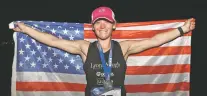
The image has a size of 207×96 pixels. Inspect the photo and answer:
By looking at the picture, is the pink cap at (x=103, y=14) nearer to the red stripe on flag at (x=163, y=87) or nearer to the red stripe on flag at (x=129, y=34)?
the red stripe on flag at (x=129, y=34)

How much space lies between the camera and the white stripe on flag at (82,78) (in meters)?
3.55

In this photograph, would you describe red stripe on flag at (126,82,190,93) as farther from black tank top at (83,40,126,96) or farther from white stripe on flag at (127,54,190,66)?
black tank top at (83,40,126,96)

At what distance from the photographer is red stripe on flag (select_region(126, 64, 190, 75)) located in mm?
3625

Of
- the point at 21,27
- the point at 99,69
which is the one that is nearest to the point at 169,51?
the point at 99,69

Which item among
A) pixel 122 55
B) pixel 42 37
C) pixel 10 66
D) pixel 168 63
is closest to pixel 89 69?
pixel 122 55

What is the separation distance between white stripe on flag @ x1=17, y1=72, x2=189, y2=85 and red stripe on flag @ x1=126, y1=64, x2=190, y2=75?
0.05m

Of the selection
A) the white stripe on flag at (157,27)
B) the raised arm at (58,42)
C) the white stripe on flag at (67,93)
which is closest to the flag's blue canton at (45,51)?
the white stripe on flag at (67,93)

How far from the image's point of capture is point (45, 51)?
355 centimetres

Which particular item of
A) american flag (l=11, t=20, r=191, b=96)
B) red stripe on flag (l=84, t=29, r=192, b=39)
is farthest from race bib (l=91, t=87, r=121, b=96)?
red stripe on flag (l=84, t=29, r=192, b=39)

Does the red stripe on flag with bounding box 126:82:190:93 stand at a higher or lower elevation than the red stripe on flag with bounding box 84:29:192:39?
lower

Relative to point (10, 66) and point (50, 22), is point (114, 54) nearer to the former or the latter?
point (50, 22)

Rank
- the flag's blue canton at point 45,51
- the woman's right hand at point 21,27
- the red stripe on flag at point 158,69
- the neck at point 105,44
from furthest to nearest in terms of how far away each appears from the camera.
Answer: the red stripe on flag at point 158,69, the flag's blue canton at point 45,51, the woman's right hand at point 21,27, the neck at point 105,44

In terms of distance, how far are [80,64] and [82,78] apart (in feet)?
0.71

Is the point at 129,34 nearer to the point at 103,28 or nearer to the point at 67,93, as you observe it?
the point at 103,28
